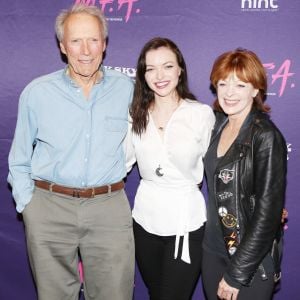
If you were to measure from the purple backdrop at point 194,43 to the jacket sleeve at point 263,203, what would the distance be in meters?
0.84

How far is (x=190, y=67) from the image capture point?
2.57m

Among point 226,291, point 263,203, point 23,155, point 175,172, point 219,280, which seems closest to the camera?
point 263,203

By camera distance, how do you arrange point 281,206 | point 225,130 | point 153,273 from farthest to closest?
point 153,273
point 225,130
point 281,206

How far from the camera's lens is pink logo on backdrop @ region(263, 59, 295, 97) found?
2.48 meters

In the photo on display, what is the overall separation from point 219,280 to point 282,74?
1.24 m

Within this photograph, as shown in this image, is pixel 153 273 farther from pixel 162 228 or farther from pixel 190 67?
pixel 190 67

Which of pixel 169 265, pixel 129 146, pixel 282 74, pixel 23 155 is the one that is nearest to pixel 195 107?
pixel 129 146

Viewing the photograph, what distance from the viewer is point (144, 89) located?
2.30 meters

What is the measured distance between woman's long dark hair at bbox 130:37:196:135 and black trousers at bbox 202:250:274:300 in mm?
731

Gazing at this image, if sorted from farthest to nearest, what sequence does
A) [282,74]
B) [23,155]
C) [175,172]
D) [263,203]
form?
[282,74]
[23,155]
[175,172]
[263,203]

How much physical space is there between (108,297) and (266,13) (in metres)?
1.83

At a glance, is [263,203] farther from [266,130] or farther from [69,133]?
[69,133]

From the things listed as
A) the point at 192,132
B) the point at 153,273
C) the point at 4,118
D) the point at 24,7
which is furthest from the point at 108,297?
the point at 24,7

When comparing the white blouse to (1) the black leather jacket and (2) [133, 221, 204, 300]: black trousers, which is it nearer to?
(2) [133, 221, 204, 300]: black trousers
